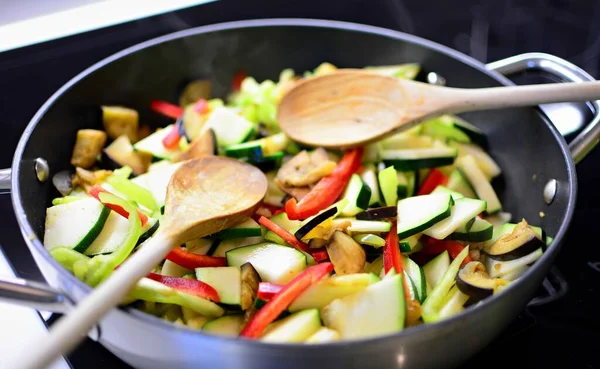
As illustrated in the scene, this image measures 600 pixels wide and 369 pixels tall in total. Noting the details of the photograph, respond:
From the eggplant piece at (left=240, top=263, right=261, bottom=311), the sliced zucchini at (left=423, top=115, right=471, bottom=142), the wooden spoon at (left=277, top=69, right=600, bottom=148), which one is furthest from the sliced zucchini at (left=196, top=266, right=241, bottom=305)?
the sliced zucchini at (left=423, top=115, right=471, bottom=142)

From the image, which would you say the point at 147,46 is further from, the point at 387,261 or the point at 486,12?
the point at 486,12

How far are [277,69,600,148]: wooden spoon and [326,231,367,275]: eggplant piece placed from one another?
0.41m

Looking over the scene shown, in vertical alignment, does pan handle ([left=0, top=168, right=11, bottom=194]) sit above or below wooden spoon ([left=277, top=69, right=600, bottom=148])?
below

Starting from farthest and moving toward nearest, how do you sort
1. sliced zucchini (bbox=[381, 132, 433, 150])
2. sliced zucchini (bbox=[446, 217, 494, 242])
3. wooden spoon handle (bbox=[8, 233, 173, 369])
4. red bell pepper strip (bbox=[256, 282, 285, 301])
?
sliced zucchini (bbox=[381, 132, 433, 150])
sliced zucchini (bbox=[446, 217, 494, 242])
red bell pepper strip (bbox=[256, 282, 285, 301])
wooden spoon handle (bbox=[8, 233, 173, 369])

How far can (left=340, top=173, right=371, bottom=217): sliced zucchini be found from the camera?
158 centimetres

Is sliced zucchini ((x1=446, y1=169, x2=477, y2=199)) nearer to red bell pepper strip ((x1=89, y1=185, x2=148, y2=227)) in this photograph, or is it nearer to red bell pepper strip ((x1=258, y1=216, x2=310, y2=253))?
red bell pepper strip ((x1=258, y1=216, x2=310, y2=253))

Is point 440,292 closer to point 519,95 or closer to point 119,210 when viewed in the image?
point 519,95

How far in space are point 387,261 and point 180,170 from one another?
0.59 metres

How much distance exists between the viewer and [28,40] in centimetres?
201

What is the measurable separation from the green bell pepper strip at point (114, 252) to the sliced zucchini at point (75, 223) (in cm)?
4

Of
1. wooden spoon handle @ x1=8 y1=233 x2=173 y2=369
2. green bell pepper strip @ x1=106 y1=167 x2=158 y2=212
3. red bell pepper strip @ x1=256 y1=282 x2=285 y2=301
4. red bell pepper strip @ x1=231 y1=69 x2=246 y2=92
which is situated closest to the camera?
wooden spoon handle @ x1=8 y1=233 x2=173 y2=369

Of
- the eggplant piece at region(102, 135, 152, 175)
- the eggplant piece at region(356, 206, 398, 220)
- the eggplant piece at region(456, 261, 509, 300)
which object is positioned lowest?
the eggplant piece at region(456, 261, 509, 300)

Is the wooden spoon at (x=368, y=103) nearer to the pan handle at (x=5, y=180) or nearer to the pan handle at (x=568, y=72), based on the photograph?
the pan handle at (x=568, y=72)

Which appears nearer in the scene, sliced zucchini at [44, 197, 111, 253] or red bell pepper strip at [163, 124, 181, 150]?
sliced zucchini at [44, 197, 111, 253]
